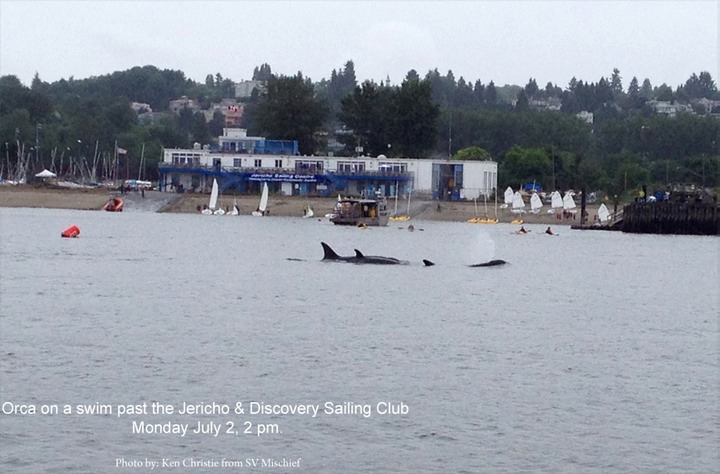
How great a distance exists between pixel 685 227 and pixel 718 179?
59328 mm

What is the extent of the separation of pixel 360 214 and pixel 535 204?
29.2 meters

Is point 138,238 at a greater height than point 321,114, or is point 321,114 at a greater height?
point 321,114

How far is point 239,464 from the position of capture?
25.4 meters

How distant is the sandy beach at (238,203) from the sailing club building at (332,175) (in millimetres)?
3106

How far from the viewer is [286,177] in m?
152

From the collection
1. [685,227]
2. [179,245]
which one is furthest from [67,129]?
[179,245]

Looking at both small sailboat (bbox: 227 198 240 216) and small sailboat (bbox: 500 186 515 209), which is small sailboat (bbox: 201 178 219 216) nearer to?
small sailboat (bbox: 227 198 240 216)

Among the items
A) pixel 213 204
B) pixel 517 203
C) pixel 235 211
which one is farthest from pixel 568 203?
pixel 213 204

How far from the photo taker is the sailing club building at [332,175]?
152 meters

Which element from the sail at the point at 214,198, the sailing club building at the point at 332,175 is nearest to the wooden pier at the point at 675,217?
the sailing club building at the point at 332,175

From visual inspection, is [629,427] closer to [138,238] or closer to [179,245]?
[179,245]

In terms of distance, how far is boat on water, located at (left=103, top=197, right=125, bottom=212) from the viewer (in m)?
143

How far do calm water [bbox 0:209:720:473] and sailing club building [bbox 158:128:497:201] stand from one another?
77766 mm

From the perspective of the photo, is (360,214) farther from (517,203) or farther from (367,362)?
(367,362)
